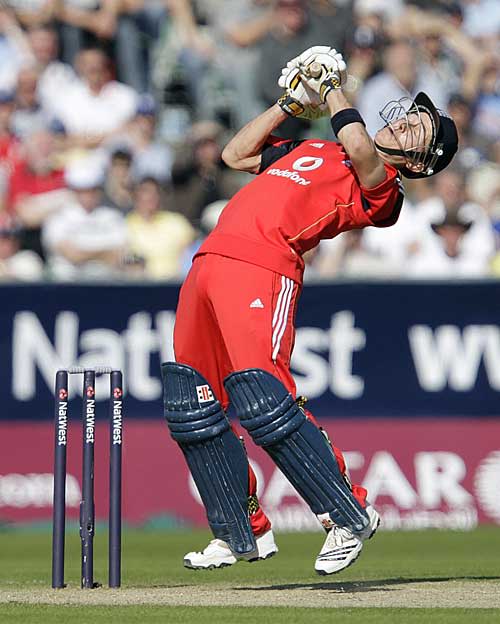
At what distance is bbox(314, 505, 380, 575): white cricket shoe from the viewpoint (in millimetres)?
5875

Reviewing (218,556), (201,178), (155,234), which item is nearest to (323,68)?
(218,556)

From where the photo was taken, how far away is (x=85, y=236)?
→ 12523 mm

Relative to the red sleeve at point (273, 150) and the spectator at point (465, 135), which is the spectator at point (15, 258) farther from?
the red sleeve at point (273, 150)

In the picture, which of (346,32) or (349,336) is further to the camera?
(346,32)

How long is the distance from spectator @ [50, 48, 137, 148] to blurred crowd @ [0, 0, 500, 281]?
1 cm

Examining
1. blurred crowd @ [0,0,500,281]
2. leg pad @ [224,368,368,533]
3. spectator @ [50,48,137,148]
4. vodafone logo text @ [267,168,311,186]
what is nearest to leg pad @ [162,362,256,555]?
leg pad @ [224,368,368,533]

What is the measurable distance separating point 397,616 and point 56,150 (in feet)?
29.3

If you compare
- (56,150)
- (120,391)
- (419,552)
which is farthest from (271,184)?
(56,150)

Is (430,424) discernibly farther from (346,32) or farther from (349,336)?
(346,32)

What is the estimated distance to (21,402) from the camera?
36.0 feet

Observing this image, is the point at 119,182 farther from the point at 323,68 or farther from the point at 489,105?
the point at 323,68

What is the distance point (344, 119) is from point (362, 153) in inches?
8.0

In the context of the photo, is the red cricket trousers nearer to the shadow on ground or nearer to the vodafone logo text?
the vodafone logo text

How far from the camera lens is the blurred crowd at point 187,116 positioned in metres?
12.4
